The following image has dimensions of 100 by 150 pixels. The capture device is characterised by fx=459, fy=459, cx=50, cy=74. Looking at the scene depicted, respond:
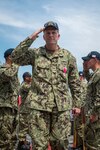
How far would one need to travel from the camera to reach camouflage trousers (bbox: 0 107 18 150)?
926 cm

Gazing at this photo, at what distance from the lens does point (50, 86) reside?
24.3 ft

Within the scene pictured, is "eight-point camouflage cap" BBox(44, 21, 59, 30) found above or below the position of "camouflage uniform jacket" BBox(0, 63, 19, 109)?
above

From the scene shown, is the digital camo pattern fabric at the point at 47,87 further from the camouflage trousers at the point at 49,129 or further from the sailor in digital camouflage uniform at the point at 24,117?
the sailor in digital camouflage uniform at the point at 24,117

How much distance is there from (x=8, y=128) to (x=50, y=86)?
7.45 ft

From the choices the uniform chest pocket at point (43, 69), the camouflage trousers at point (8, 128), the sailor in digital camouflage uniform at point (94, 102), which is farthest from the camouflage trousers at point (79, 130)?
the uniform chest pocket at point (43, 69)

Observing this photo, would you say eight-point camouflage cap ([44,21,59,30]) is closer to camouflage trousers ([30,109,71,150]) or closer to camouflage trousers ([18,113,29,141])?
camouflage trousers ([30,109,71,150])

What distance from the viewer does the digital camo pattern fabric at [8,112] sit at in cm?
927

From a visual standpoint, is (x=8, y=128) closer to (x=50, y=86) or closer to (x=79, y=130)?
(x=50, y=86)

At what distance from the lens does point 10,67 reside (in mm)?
8867

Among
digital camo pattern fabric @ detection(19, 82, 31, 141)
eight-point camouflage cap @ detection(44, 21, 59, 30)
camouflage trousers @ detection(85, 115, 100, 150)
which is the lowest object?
camouflage trousers @ detection(85, 115, 100, 150)

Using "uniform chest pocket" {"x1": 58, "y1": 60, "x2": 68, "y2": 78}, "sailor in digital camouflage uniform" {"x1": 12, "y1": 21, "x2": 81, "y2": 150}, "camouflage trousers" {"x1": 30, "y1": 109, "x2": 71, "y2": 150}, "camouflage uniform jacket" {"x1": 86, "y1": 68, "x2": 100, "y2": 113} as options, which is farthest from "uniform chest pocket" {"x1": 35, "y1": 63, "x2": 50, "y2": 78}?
"camouflage uniform jacket" {"x1": 86, "y1": 68, "x2": 100, "y2": 113}

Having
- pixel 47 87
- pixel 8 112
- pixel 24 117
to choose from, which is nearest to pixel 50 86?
pixel 47 87

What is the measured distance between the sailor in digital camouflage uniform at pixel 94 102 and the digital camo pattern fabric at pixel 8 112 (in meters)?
1.63

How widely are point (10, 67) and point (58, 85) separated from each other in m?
1.70
